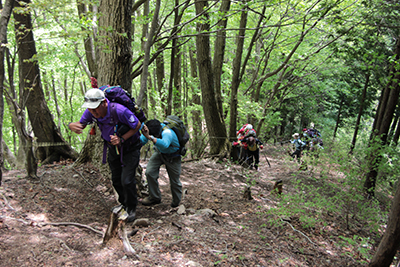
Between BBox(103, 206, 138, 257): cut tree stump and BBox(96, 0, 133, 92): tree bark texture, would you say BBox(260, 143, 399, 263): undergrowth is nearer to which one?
BBox(103, 206, 138, 257): cut tree stump

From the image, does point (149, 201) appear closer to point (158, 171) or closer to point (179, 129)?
point (158, 171)

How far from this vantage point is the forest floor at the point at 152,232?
8.93 feet

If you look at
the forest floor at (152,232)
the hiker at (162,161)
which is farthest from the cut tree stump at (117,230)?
the hiker at (162,161)

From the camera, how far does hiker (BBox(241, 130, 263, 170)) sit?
861cm

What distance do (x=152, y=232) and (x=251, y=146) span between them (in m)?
5.78

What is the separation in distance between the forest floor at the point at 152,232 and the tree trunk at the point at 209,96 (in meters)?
3.59

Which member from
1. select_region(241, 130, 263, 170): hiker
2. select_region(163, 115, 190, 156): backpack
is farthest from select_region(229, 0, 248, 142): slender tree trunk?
select_region(163, 115, 190, 156): backpack

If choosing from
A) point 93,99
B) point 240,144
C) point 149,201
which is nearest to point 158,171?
point 149,201

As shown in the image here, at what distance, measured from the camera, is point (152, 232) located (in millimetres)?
3658

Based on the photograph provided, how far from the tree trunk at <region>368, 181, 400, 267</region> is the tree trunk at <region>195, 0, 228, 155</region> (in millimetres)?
6229

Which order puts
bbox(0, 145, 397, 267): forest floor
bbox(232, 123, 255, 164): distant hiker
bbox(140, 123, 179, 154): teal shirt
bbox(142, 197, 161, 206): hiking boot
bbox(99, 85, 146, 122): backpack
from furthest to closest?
bbox(232, 123, 255, 164): distant hiker
bbox(142, 197, 161, 206): hiking boot
bbox(140, 123, 179, 154): teal shirt
bbox(99, 85, 146, 122): backpack
bbox(0, 145, 397, 267): forest floor

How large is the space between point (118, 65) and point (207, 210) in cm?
337

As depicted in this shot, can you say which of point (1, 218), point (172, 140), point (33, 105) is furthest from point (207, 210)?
point (33, 105)

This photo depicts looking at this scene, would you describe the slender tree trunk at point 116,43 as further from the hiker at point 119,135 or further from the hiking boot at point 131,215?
the hiking boot at point 131,215
